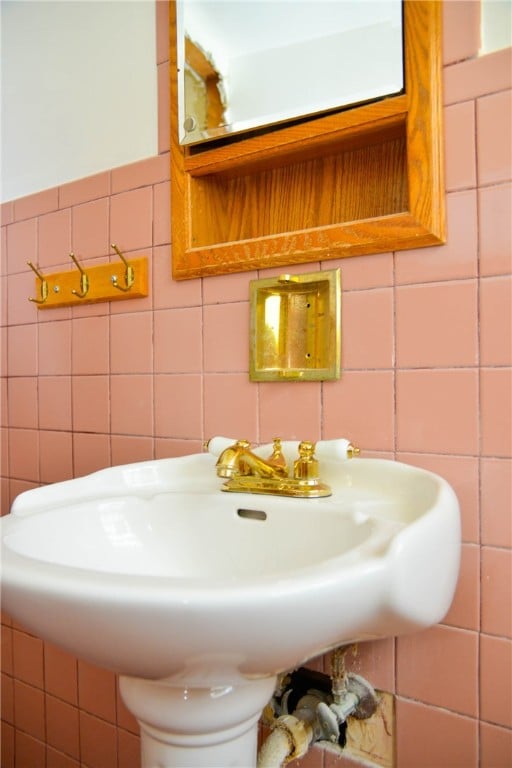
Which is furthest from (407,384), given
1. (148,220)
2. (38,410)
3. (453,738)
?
(38,410)

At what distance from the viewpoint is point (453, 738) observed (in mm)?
827

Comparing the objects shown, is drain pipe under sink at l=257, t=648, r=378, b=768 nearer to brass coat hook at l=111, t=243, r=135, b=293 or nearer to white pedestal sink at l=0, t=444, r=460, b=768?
white pedestal sink at l=0, t=444, r=460, b=768

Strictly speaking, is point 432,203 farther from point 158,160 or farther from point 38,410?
point 38,410

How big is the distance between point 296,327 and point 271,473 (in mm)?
288

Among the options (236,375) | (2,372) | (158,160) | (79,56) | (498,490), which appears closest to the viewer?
(498,490)

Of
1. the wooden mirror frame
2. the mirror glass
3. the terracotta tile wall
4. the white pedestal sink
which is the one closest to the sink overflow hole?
the white pedestal sink

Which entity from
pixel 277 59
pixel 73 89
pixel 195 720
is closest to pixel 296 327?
pixel 277 59

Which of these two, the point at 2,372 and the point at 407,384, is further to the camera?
the point at 2,372

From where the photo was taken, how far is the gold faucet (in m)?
0.83

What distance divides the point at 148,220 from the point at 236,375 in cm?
42

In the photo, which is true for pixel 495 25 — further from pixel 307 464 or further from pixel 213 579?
pixel 213 579

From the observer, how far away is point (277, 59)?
0.99m

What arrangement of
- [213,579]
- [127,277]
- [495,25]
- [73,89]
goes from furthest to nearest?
1. [73,89]
2. [127,277]
3. [495,25]
4. [213,579]

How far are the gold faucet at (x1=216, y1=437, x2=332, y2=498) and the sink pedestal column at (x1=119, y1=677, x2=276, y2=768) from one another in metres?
0.27
